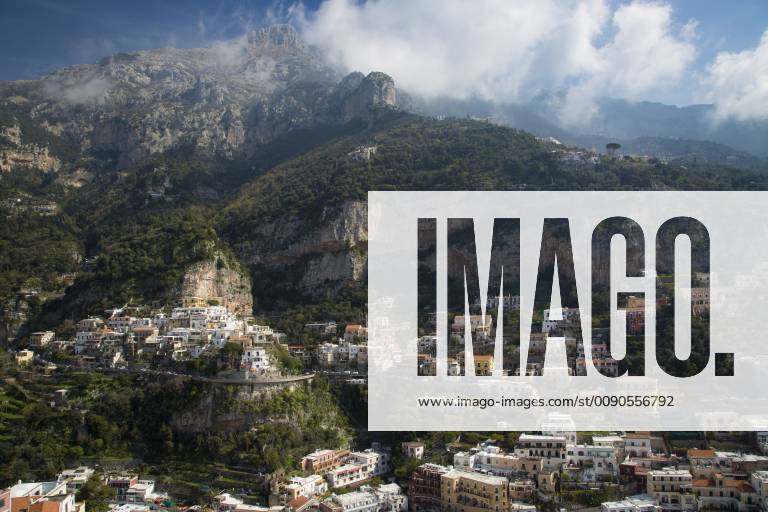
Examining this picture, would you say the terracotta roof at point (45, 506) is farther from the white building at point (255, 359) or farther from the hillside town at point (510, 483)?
the white building at point (255, 359)

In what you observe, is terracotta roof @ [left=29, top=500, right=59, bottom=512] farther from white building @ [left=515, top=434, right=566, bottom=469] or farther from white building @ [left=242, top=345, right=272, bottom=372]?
white building @ [left=515, top=434, right=566, bottom=469]

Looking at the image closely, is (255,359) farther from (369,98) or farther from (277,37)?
(277,37)

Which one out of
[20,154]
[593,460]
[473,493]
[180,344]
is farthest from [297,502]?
[20,154]

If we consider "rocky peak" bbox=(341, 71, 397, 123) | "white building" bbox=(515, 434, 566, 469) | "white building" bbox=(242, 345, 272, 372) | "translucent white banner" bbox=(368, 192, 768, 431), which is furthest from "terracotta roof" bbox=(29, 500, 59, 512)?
"rocky peak" bbox=(341, 71, 397, 123)

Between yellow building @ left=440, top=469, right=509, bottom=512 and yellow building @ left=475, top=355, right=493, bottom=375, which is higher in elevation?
yellow building @ left=475, top=355, right=493, bottom=375

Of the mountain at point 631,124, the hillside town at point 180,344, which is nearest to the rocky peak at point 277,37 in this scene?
the mountain at point 631,124
